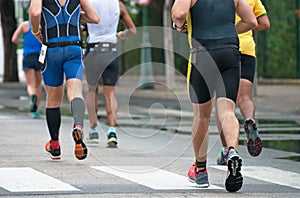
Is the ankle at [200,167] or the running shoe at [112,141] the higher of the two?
the ankle at [200,167]

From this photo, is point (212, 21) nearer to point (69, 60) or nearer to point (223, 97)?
point (223, 97)

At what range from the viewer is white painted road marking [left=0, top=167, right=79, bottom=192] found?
754cm

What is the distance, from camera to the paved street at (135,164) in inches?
299

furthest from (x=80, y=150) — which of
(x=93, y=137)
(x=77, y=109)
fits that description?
(x=93, y=137)

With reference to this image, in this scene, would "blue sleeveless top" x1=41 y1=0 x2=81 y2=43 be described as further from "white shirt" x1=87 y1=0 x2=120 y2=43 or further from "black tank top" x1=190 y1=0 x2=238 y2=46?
"black tank top" x1=190 y1=0 x2=238 y2=46

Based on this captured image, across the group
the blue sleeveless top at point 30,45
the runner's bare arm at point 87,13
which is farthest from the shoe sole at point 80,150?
the blue sleeveless top at point 30,45

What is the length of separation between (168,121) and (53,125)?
5.67 meters

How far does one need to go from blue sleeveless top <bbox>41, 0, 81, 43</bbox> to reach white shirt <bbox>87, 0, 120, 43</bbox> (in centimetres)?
173

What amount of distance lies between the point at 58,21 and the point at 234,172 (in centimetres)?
285

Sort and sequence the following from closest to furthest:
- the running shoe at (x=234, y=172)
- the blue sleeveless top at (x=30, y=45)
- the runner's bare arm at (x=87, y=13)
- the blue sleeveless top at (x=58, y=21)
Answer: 1. the running shoe at (x=234, y=172)
2. the blue sleeveless top at (x=58, y=21)
3. the runner's bare arm at (x=87, y=13)
4. the blue sleeveless top at (x=30, y=45)

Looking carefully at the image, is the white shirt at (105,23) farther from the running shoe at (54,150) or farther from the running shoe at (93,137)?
the running shoe at (54,150)

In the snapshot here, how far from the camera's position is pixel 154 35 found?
100 ft

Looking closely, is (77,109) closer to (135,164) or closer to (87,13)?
(135,164)

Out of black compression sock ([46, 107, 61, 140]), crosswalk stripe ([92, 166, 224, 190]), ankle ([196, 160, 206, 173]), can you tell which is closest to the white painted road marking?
crosswalk stripe ([92, 166, 224, 190])
